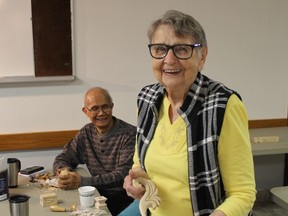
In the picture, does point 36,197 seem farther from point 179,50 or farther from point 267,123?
point 267,123

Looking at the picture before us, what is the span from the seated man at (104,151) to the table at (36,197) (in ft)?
0.69

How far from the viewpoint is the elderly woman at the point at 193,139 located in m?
1.24

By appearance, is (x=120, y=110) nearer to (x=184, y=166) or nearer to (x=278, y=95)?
(x=278, y=95)

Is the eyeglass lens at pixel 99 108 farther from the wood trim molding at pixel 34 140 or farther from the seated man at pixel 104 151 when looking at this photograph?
the wood trim molding at pixel 34 140

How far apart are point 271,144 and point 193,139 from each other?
77.0 inches

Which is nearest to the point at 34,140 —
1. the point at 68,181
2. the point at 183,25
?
the point at 68,181

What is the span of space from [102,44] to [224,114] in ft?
6.94

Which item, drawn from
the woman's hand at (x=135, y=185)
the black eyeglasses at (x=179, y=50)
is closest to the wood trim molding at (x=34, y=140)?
the woman's hand at (x=135, y=185)

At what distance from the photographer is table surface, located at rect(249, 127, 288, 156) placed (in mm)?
2924

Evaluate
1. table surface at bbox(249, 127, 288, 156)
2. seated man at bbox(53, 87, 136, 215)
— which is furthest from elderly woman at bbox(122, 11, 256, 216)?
table surface at bbox(249, 127, 288, 156)

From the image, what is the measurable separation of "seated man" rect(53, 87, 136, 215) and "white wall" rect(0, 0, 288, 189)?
0.75 meters

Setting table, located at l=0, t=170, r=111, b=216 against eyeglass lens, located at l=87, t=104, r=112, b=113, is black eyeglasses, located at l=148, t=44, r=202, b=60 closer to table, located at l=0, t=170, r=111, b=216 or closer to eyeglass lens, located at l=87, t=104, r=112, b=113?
table, located at l=0, t=170, r=111, b=216

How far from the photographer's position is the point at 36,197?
200cm

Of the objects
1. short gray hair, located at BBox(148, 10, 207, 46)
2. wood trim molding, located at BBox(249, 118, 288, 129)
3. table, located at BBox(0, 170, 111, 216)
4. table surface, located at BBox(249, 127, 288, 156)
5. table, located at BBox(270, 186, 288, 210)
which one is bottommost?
table, located at BBox(270, 186, 288, 210)
